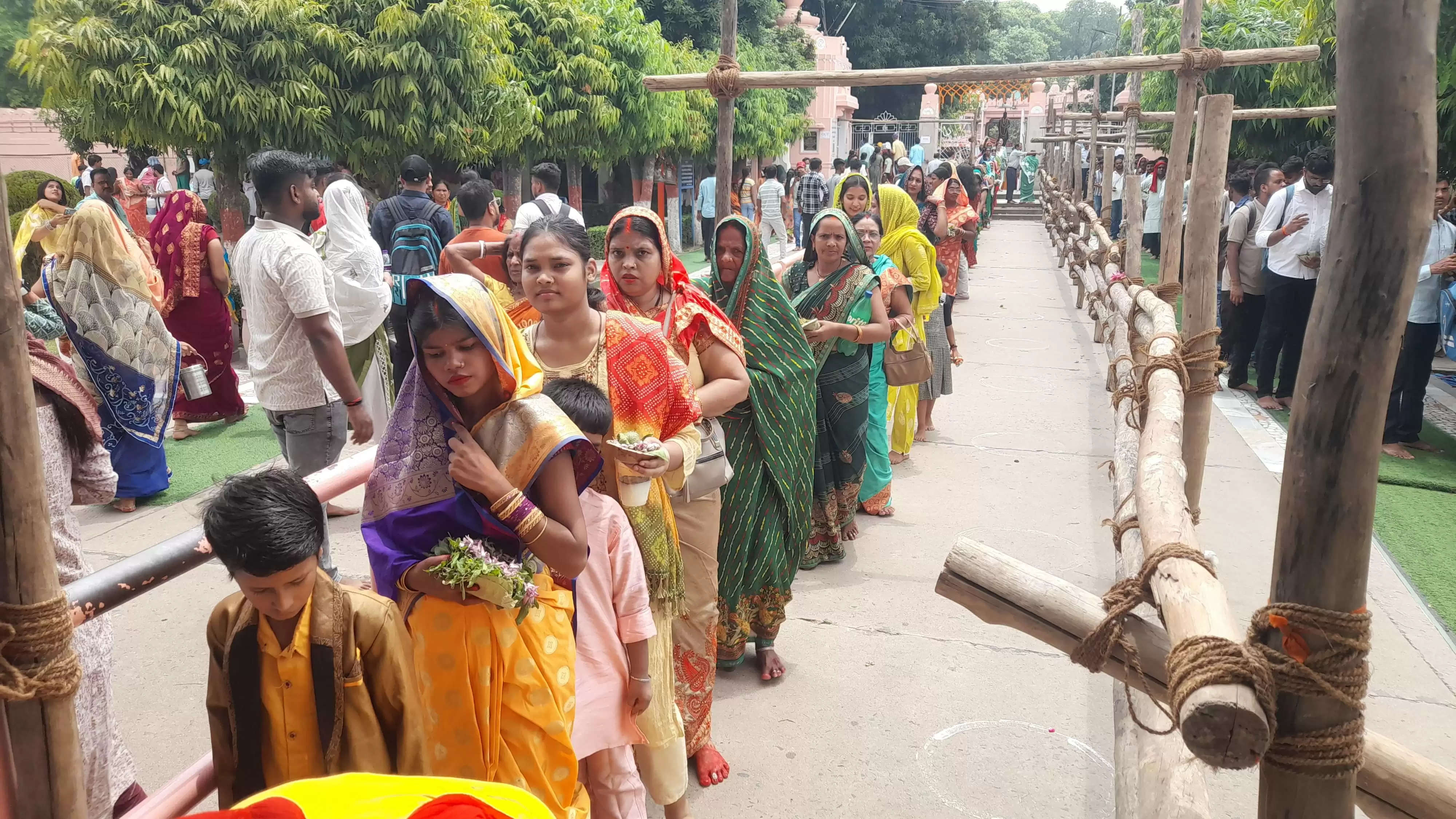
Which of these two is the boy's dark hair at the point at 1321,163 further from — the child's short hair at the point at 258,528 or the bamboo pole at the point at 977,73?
the child's short hair at the point at 258,528

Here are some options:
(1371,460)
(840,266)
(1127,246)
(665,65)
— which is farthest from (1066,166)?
(1371,460)

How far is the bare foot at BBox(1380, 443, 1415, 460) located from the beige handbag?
5.36 meters

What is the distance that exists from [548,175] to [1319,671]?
571cm

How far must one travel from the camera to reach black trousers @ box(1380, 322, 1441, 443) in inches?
249

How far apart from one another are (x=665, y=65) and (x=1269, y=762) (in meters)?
15.9

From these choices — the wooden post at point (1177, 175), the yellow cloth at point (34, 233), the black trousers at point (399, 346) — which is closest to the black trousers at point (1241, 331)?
the wooden post at point (1177, 175)

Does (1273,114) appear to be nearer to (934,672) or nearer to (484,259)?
(934,672)

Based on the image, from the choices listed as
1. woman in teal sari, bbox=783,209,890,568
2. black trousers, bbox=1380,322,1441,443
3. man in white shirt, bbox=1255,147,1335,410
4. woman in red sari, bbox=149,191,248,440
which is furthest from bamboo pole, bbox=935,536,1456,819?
man in white shirt, bbox=1255,147,1335,410

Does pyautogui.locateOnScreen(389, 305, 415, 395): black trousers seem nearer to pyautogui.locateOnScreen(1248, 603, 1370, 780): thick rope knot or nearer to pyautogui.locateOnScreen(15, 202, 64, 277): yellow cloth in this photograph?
pyautogui.locateOnScreen(15, 202, 64, 277): yellow cloth

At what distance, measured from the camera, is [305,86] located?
938 centimetres

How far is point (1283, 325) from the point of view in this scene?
296 inches

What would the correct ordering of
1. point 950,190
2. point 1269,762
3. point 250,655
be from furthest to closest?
point 950,190 → point 250,655 → point 1269,762

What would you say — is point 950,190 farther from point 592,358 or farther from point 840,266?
point 592,358

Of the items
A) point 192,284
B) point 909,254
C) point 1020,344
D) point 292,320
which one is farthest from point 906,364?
point 1020,344
